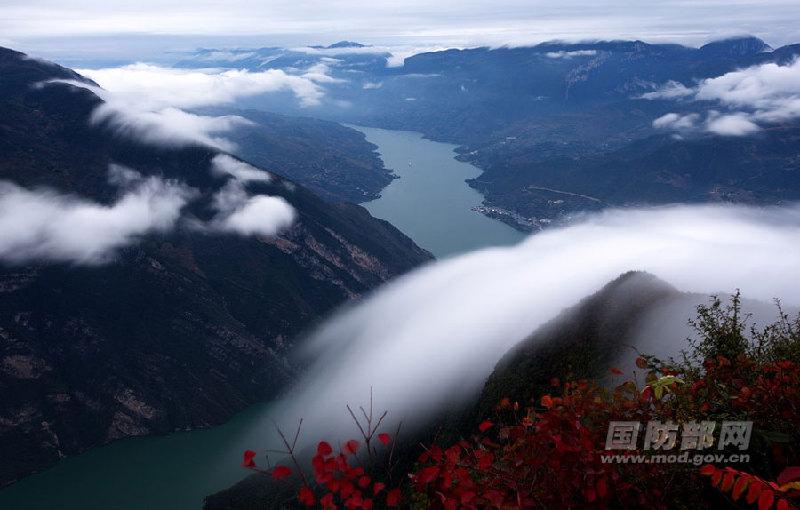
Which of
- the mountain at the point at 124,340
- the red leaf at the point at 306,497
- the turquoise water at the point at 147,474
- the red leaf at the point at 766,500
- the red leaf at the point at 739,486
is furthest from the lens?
the mountain at the point at 124,340

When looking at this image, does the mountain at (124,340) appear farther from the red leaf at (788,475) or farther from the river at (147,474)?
the red leaf at (788,475)

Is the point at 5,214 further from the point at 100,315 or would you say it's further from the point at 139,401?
the point at 139,401

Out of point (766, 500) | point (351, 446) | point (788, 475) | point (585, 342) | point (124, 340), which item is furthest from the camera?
point (124, 340)

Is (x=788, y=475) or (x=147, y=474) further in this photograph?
(x=147, y=474)

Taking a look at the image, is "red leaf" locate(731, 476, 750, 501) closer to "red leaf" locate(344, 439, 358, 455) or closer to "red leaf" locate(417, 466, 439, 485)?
"red leaf" locate(417, 466, 439, 485)

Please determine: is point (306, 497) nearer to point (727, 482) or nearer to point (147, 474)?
point (727, 482)

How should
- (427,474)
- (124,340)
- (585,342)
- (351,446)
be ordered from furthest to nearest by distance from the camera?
(124,340) → (585,342) → (351,446) → (427,474)

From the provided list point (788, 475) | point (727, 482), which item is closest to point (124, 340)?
point (727, 482)

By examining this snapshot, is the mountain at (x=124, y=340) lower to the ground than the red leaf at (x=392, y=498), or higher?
lower

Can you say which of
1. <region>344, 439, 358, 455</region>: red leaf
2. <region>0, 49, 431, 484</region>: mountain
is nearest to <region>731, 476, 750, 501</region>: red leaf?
<region>344, 439, 358, 455</region>: red leaf

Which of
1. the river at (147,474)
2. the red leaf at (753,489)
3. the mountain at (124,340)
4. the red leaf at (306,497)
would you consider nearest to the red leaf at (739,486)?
the red leaf at (753,489)

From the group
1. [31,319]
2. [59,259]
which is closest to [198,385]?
[31,319]
